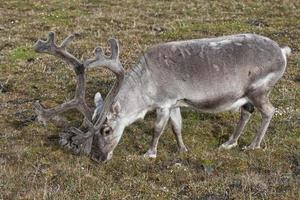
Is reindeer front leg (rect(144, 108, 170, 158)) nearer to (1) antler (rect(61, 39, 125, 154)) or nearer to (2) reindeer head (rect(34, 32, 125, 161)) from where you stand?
(2) reindeer head (rect(34, 32, 125, 161))

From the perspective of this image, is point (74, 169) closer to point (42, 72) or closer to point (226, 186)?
point (226, 186)

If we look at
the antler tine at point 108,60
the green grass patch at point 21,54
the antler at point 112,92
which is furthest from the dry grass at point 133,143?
the antler tine at point 108,60

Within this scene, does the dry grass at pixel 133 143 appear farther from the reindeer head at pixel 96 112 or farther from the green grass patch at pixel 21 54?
the reindeer head at pixel 96 112

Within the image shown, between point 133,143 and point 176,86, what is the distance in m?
1.62

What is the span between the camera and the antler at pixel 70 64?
35.0 feet

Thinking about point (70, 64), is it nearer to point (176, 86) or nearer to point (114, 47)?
point (114, 47)

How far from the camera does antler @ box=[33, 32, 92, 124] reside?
1068cm

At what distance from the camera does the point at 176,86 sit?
443 inches

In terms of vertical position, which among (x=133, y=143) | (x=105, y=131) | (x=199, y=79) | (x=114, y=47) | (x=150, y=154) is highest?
(x=114, y=47)

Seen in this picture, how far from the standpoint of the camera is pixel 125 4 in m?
27.0

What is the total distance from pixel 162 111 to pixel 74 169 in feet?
6.89

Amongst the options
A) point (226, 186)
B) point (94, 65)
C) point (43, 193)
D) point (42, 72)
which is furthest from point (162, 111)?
point (42, 72)

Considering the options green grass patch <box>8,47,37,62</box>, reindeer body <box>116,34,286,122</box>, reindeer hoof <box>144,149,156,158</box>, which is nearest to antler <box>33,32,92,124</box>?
reindeer body <box>116,34,286,122</box>

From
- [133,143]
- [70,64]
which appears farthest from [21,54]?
[70,64]
